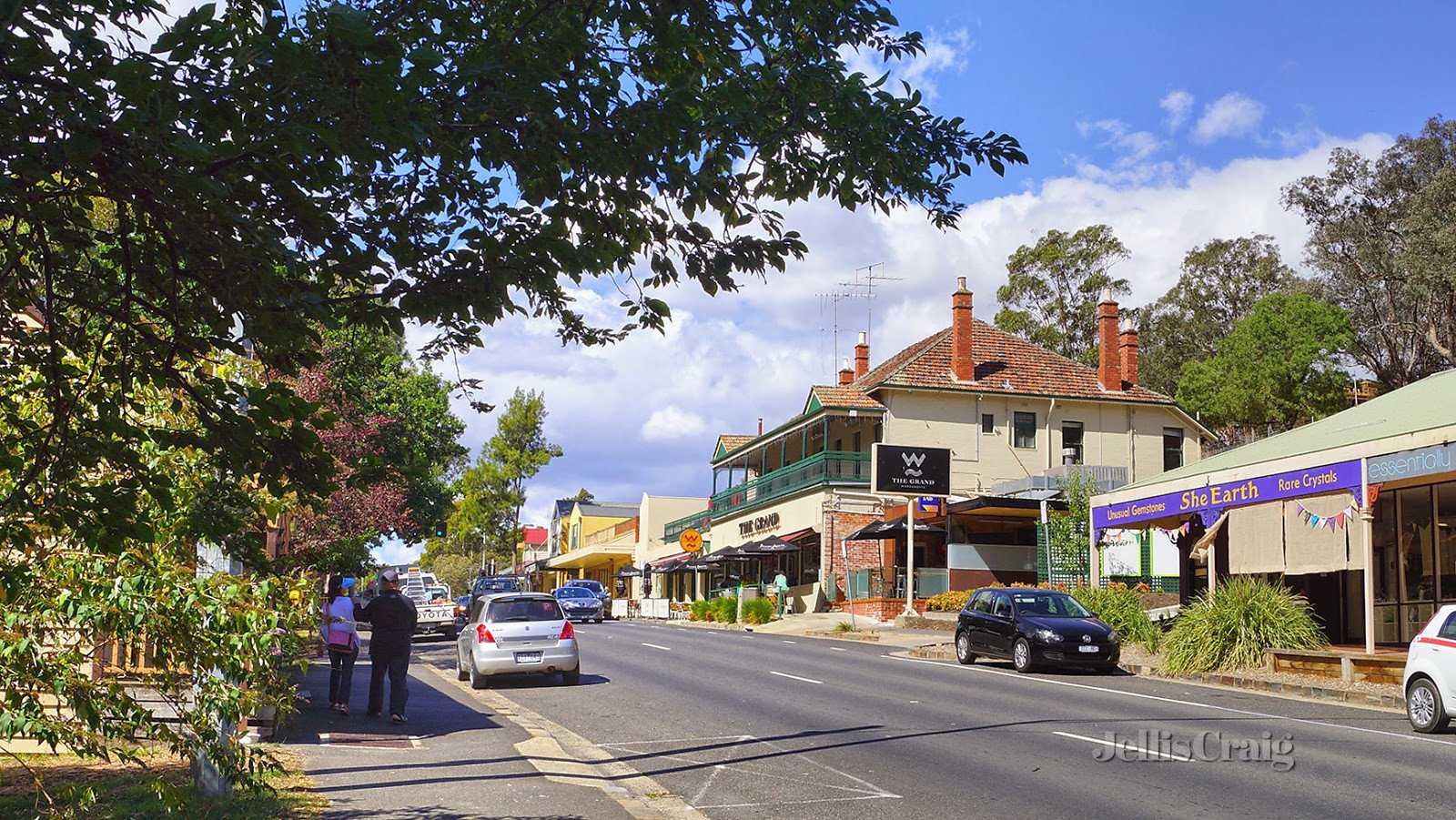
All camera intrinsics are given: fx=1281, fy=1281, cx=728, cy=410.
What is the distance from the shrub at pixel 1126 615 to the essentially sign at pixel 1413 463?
6.26 meters

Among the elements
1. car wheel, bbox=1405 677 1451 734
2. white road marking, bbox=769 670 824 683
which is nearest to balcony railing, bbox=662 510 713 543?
white road marking, bbox=769 670 824 683

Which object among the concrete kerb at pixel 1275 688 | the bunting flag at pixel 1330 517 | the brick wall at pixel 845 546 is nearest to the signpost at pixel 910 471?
the brick wall at pixel 845 546

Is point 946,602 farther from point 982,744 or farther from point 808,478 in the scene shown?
point 982,744

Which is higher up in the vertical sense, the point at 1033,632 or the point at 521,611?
the point at 521,611

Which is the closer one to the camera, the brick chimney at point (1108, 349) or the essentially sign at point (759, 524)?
the brick chimney at point (1108, 349)

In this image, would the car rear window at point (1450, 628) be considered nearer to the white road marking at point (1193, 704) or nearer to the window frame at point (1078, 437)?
the white road marking at point (1193, 704)

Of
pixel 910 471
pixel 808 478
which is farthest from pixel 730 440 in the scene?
pixel 910 471

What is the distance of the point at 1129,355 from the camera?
50.4 m

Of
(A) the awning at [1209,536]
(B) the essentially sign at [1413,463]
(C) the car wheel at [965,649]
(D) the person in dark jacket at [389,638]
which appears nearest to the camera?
(D) the person in dark jacket at [389,638]

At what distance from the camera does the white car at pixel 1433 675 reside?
1353 centimetres

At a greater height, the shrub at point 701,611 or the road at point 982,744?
the road at point 982,744

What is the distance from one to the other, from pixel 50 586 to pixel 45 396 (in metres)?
1.27

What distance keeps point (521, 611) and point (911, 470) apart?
22.3 meters

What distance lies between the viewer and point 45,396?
19.4 ft
